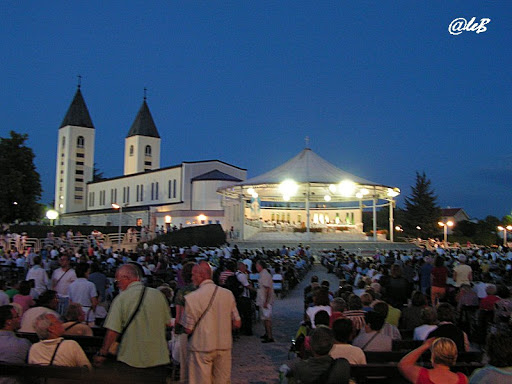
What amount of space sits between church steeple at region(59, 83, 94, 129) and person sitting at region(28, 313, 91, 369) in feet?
221

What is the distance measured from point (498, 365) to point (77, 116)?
70.4m

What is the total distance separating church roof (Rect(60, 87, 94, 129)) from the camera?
67.4 meters

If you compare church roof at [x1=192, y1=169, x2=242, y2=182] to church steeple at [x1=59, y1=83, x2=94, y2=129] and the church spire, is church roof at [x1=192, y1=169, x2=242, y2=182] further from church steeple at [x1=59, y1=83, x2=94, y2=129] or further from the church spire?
church steeple at [x1=59, y1=83, x2=94, y2=129]

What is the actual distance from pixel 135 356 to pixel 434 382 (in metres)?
2.33

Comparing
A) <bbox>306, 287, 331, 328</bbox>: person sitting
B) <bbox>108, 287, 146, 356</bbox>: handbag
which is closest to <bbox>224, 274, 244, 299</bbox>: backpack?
<bbox>306, 287, 331, 328</bbox>: person sitting

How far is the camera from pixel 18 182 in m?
38.3

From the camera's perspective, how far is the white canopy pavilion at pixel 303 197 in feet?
99.1

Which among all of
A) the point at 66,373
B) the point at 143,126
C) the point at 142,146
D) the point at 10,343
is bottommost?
the point at 66,373

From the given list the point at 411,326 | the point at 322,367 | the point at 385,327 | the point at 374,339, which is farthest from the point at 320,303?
the point at 322,367

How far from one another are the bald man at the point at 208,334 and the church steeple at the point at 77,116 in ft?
220

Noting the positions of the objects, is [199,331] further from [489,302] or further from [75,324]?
[489,302]

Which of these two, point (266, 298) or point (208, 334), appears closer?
point (208, 334)

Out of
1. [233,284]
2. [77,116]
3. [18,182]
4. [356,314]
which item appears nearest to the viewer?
[356,314]

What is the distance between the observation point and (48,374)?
12.9 feet
